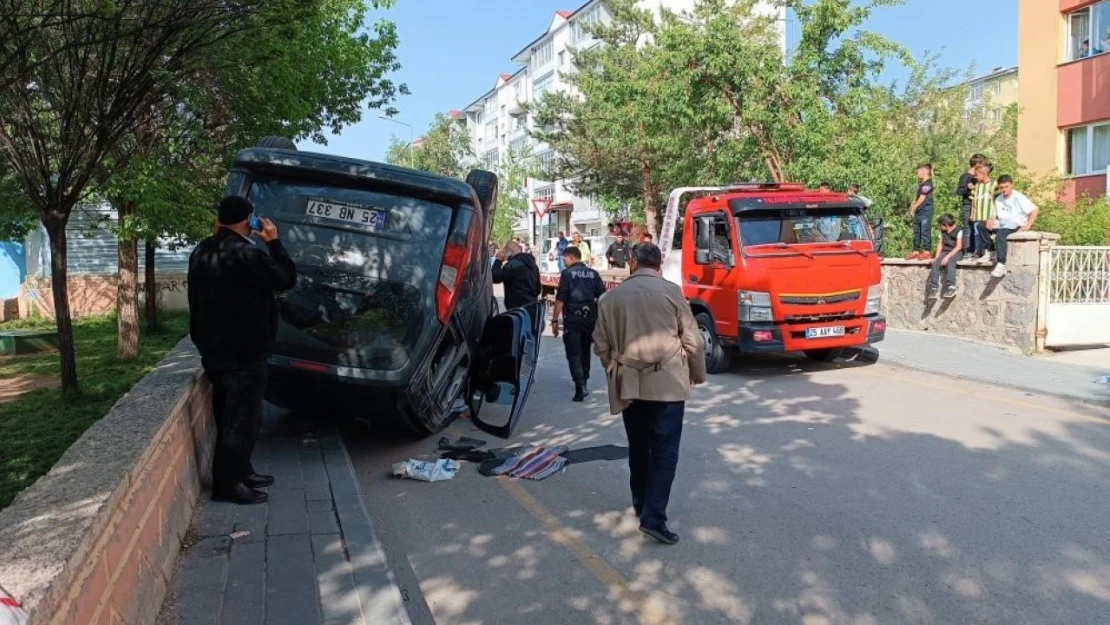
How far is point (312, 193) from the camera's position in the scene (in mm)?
6812

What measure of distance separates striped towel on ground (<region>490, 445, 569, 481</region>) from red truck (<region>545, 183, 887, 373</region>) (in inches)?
170

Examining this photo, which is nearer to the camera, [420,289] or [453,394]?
[420,289]

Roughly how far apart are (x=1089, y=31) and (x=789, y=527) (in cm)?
2306

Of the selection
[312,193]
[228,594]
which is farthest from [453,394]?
[228,594]

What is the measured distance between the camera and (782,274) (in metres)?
10.8

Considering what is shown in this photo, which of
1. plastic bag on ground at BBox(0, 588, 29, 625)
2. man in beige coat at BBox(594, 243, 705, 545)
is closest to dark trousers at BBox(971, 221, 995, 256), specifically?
man in beige coat at BBox(594, 243, 705, 545)

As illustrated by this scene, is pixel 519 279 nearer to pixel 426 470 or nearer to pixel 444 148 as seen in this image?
pixel 426 470

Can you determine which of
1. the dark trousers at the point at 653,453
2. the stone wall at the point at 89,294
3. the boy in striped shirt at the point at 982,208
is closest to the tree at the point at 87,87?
the dark trousers at the point at 653,453

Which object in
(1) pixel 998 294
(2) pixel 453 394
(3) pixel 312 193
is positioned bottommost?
(2) pixel 453 394

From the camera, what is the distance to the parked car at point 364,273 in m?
6.54

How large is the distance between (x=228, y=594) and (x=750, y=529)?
9.69 ft

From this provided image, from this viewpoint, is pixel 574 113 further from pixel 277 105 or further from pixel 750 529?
pixel 750 529

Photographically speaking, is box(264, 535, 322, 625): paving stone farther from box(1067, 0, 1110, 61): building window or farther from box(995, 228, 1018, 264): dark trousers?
box(1067, 0, 1110, 61): building window

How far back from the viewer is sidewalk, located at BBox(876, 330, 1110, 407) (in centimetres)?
960
